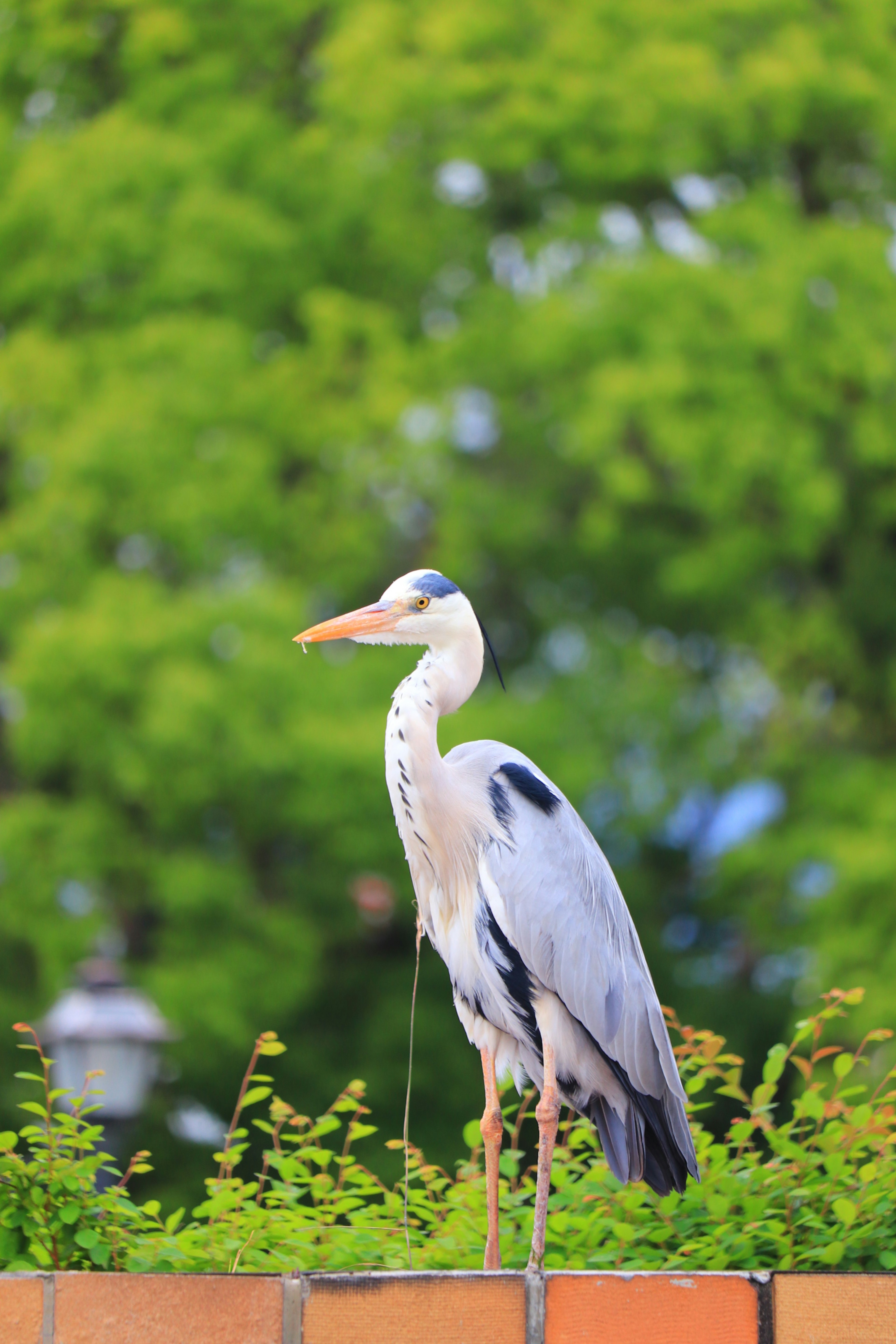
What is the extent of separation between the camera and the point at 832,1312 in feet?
8.44

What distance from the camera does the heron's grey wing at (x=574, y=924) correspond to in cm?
307

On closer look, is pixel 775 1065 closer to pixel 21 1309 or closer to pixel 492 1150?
pixel 492 1150

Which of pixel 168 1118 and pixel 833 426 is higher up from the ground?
pixel 833 426

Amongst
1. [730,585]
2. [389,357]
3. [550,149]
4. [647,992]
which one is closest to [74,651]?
[389,357]

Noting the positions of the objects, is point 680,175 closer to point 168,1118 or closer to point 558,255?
point 558,255

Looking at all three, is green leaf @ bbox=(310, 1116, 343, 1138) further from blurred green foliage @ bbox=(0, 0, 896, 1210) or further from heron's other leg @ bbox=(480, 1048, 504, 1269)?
blurred green foliage @ bbox=(0, 0, 896, 1210)

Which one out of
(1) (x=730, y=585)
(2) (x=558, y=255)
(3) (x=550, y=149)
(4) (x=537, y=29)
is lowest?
(1) (x=730, y=585)

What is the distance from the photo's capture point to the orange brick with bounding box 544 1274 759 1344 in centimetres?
256

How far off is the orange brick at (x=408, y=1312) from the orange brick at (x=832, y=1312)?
1.53 ft

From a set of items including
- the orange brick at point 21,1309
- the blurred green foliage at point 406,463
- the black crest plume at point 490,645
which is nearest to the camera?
the orange brick at point 21,1309

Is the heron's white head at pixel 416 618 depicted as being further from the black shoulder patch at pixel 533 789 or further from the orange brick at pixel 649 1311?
the orange brick at pixel 649 1311

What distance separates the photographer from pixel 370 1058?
10234 mm

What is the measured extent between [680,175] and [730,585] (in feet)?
9.94

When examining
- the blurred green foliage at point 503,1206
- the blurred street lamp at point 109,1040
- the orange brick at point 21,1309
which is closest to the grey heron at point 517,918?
the blurred green foliage at point 503,1206
